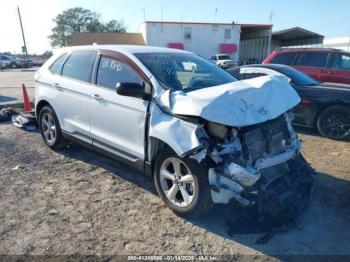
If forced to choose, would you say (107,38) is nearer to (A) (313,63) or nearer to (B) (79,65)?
(A) (313,63)

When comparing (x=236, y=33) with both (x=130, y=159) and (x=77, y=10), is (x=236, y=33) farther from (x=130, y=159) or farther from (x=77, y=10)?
(x=77, y=10)

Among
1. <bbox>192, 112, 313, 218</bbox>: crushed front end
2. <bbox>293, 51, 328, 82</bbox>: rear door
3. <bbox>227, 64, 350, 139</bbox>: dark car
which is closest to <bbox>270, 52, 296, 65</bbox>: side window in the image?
<bbox>293, 51, 328, 82</bbox>: rear door

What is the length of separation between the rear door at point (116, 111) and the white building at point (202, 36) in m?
37.7

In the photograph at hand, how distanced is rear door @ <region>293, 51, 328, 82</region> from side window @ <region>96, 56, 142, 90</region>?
7260 millimetres

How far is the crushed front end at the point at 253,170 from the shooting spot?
327 centimetres

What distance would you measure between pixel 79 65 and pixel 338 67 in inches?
311

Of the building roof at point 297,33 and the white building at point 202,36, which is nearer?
the building roof at point 297,33

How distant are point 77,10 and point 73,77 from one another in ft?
271

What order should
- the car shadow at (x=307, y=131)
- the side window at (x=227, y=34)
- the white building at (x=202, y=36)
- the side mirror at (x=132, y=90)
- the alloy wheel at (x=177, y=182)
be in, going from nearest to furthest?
the alloy wheel at (x=177, y=182), the side mirror at (x=132, y=90), the car shadow at (x=307, y=131), the white building at (x=202, y=36), the side window at (x=227, y=34)

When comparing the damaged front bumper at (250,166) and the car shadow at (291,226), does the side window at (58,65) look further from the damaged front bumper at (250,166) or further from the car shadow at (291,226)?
the damaged front bumper at (250,166)

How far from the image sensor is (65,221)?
3652 mm

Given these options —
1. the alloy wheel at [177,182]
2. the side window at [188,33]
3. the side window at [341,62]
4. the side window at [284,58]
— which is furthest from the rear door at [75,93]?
the side window at [188,33]

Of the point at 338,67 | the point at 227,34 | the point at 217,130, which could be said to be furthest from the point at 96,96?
the point at 227,34

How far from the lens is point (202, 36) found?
42938 millimetres
